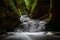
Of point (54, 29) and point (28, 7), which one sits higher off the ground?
point (28, 7)

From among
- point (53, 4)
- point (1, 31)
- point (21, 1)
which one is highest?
point (21, 1)

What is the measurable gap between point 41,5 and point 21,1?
925 centimetres

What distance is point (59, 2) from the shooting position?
586 inches

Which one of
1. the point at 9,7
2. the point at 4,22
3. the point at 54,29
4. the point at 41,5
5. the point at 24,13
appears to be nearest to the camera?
the point at 4,22

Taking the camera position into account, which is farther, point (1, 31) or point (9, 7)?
point (9, 7)

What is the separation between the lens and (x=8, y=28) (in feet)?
47.8

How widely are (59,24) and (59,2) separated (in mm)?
2561

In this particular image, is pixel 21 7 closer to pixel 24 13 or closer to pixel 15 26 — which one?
pixel 24 13

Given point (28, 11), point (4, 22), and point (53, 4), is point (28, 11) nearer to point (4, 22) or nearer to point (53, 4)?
point (53, 4)

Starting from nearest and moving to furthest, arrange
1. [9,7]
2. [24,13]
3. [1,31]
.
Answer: [1,31] < [9,7] < [24,13]

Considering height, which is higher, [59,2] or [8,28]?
[59,2]

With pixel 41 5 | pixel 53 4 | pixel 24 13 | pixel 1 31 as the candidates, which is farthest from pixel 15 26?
pixel 24 13

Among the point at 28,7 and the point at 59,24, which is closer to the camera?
the point at 59,24

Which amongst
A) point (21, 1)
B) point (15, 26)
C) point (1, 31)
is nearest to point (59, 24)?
point (15, 26)
